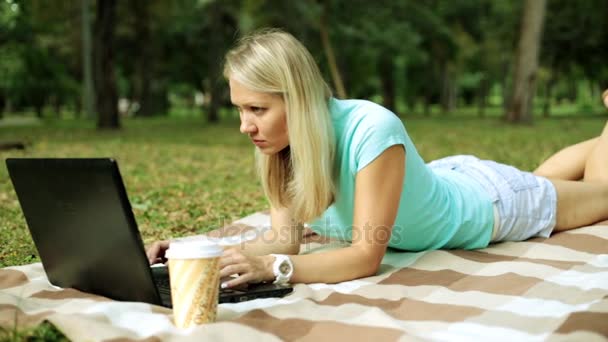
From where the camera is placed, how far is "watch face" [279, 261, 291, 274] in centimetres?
273

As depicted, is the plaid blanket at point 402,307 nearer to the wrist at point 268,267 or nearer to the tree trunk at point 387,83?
the wrist at point 268,267

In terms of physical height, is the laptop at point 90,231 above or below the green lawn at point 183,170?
above

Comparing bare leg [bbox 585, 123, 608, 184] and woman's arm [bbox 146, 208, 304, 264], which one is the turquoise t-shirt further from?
bare leg [bbox 585, 123, 608, 184]

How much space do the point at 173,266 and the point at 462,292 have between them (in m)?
1.18

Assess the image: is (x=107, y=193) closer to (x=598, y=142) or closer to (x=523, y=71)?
(x=598, y=142)

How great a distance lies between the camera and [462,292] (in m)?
2.71

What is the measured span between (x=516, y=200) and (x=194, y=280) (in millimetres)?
1996

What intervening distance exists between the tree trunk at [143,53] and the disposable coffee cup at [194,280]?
25.3 metres

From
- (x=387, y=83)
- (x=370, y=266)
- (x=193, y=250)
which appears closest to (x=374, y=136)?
(x=370, y=266)

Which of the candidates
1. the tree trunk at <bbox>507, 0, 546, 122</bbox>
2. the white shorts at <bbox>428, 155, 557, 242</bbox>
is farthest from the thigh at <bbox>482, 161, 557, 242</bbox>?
the tree trunk at <bbox>507, 0, 546, 122</bbox>

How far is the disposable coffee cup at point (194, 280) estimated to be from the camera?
2115 mm

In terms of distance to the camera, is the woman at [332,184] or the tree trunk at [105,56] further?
the tree trunk at [105,56]

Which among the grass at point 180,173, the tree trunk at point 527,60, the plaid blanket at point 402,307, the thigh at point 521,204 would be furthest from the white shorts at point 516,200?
the tree trunk at point 527,60

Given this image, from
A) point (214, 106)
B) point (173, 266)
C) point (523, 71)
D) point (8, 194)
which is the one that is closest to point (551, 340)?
point (173, 266)
